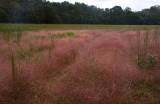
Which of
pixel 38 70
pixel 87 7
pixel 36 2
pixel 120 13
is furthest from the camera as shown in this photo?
pixel 87 7

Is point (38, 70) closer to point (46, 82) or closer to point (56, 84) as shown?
point (46, 82)

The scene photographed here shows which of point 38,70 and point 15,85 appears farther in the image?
point 38,70

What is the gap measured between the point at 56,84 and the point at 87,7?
58.5 meters

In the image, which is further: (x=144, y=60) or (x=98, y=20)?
(x=98, y=20)

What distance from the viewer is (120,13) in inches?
1923

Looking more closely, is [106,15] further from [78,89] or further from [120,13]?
[78,89]

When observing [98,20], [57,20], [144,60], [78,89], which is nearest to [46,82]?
[78,89]

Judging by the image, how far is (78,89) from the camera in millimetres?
2477

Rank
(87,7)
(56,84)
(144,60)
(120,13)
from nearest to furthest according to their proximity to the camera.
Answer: (56,84) < (144,60) < (120,13) < (87,7)

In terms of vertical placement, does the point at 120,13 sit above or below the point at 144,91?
above

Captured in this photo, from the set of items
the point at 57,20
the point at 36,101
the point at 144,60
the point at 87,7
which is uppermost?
the point at 87,7

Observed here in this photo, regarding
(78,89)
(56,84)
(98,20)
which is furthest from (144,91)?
(98,20)

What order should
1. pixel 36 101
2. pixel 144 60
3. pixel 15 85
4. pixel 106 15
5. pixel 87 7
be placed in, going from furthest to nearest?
pixel 87 7
pixel 106 15
pixel 144 60
pixel 15 85
pixel 36 101

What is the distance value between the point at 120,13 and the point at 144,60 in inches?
1993
